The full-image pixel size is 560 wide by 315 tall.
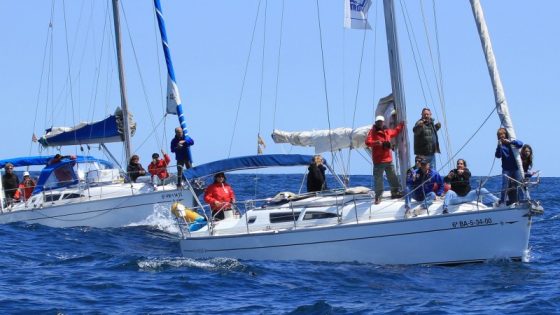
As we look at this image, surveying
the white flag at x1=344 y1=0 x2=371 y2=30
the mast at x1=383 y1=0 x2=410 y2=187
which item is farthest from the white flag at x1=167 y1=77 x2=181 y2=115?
the mast at x1=383 y1=0 x2=410 y2=187

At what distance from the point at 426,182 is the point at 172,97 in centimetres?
1436

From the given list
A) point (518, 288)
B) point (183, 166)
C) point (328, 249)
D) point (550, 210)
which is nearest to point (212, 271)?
point (328, 249)

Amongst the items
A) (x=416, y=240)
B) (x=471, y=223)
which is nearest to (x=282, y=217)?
(x=416, y=240)

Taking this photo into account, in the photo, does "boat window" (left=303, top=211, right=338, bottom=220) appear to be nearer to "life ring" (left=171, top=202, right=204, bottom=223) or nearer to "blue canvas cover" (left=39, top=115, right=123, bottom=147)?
"life ring" (left=171, top=202, right=204, bottom=223)

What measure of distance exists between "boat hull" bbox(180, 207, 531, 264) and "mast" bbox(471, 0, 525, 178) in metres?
1.19

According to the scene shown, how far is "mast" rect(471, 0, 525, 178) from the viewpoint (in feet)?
66.3

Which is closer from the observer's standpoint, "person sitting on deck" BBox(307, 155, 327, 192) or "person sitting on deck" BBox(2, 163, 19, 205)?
"person sitting on deck" BBox(307, 155, 327, 192)

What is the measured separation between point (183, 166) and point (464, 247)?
40.1 feet

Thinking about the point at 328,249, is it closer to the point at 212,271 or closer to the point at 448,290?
the point at 212,271

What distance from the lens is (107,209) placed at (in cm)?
3073

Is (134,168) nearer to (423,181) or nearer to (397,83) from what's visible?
(397,83)

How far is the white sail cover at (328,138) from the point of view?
24.1 metres

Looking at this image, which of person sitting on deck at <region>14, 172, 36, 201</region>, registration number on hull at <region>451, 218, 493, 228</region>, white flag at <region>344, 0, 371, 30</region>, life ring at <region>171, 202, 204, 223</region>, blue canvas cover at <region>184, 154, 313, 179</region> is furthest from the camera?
person sitting on deck at <region>14, 172, 36, 201</region>

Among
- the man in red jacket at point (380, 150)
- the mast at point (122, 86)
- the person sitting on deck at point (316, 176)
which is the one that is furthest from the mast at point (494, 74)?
the mast at point (122, 86)
